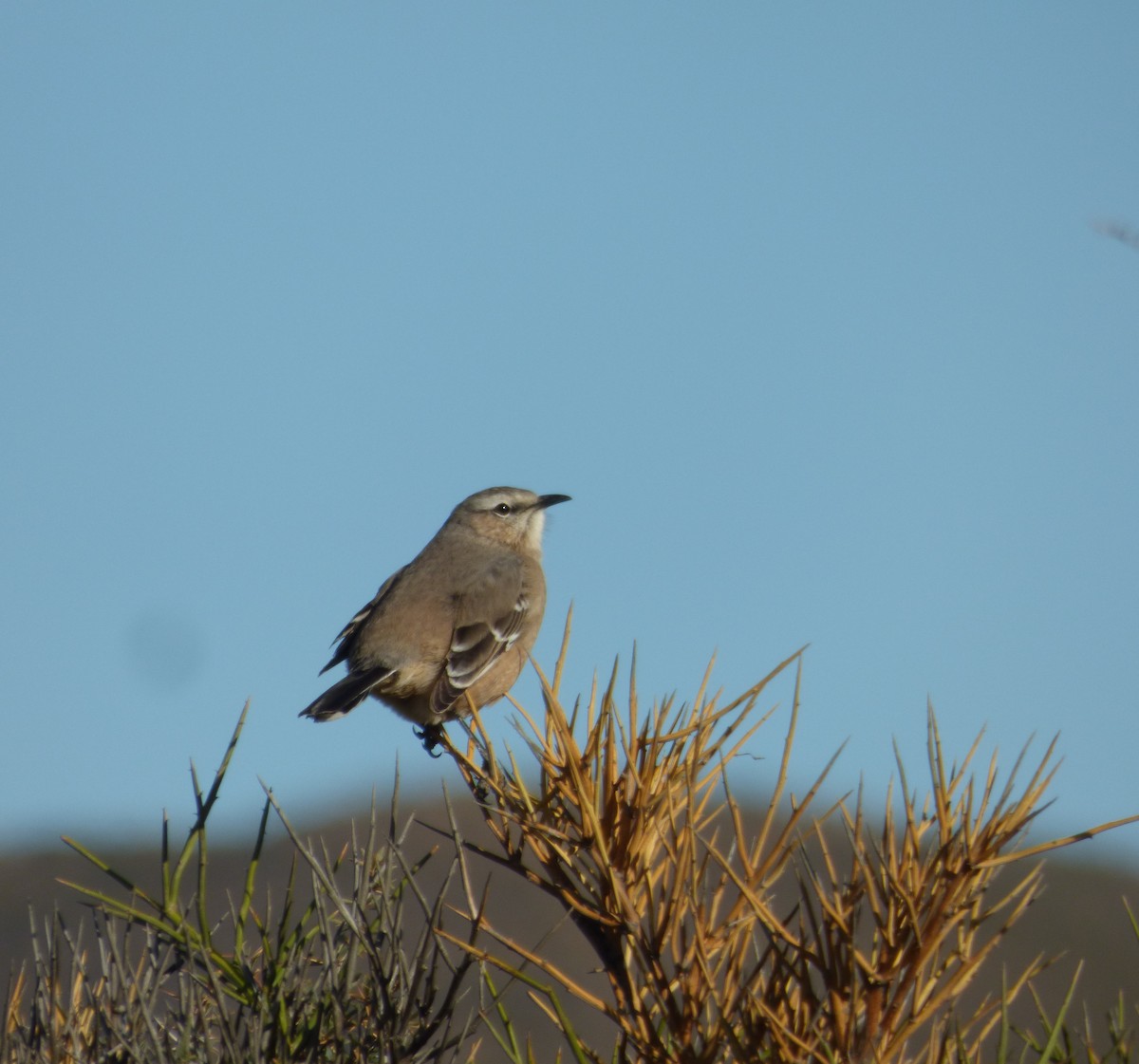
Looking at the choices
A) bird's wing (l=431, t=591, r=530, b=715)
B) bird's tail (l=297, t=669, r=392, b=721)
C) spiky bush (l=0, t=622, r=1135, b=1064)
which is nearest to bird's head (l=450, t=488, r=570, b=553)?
bird's wing (l=431, t=591, r=530, b=715)

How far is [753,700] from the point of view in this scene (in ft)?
6.11

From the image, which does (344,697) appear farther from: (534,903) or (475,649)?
(534,903)

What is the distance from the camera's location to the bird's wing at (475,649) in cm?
602

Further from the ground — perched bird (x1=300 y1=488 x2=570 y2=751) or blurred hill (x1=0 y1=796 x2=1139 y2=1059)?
perched bird (x1=300 y1=488 x2=570 y2=751)

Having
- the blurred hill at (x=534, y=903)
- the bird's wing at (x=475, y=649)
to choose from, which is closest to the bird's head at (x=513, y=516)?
the bird's wing at (x=475, y=649)

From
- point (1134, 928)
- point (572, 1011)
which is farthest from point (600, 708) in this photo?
point (572, 1011)

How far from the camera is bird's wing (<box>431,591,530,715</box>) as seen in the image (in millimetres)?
6023

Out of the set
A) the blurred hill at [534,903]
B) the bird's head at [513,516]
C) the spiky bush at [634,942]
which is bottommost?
the blurred hill at [534,903]

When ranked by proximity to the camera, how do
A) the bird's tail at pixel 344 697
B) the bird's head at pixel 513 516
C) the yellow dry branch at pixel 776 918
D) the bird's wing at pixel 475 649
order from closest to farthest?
the yellow dry branch at pixel 776 918
the bird's tail at pixel 344 697
the bird's wing at pixel 475 649
the bird's head at pixel 513 516

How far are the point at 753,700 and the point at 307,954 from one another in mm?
719

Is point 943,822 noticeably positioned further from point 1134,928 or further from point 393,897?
point 393,897

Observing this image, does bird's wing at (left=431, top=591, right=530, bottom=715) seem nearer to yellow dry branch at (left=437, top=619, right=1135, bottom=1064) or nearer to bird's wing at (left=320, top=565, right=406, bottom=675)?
bird's wing at (left=320, top=565, right=406, bottom=675)

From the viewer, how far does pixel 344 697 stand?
5.74 metres

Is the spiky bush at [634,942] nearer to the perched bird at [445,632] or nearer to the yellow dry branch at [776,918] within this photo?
the yellow dry branch at [776,918]
